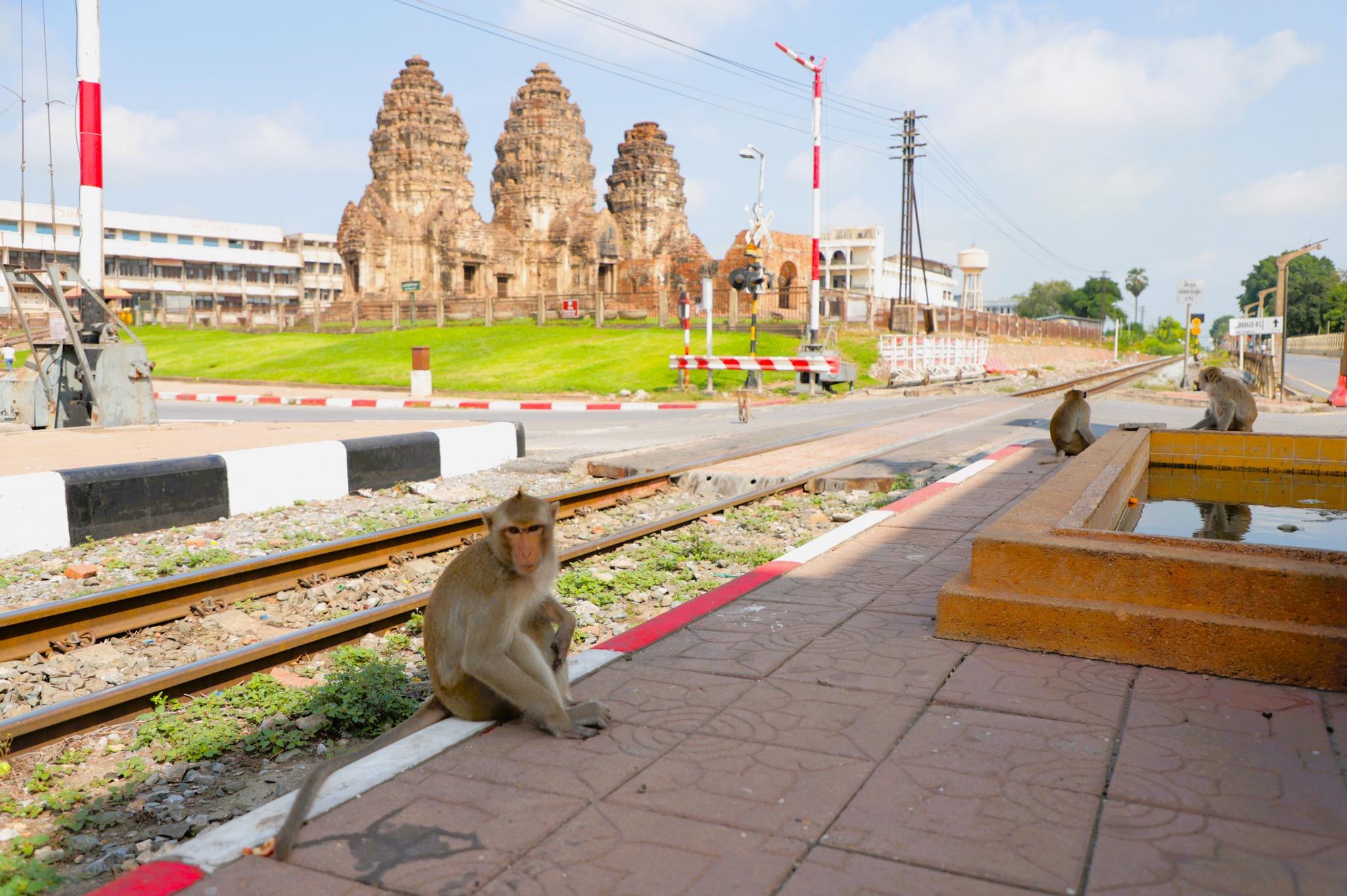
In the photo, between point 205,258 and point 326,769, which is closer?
point 326,769

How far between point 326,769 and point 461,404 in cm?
2032

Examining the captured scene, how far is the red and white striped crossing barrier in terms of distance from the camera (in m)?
21.8

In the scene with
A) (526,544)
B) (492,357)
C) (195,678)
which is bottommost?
(195,678)

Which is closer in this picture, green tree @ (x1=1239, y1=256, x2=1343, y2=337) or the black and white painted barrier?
the black and white painted barrier

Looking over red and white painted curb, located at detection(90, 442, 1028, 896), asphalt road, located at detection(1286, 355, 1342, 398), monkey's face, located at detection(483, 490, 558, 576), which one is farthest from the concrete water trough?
asphalt road, located at detection(1286, 355, 1342, 398)

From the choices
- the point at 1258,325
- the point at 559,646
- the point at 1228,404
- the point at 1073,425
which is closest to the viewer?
the point at 559,646

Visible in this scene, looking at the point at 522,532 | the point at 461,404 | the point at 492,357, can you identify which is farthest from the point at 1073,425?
the point at 492,357

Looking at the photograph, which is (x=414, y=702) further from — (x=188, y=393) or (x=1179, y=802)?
(x=188, y=393)

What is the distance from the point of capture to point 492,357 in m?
31.6

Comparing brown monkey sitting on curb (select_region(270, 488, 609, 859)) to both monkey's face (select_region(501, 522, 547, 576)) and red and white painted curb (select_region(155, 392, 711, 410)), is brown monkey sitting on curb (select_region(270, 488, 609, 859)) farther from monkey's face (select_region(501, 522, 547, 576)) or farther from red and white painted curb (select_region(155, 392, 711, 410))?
red and white painted curb (select_region(155, 392, 711, 410))

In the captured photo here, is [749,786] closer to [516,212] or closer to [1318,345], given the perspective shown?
[516,212]

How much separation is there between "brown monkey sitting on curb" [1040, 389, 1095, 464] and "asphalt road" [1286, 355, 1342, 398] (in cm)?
1709

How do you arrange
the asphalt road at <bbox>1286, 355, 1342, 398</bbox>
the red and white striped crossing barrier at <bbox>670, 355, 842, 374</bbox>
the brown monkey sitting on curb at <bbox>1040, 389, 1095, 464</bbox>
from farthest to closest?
the asphalt road at <bbox>1286, 355, 1342, 398</bbox>
the red and white striped crossing barrier at <bbox>670, 355, 842, 374</bbox>
the brown monkey sitting on curb at <bbox>1040, 389, 1095, 464</bbox>

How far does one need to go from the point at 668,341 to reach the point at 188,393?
14.0 m
